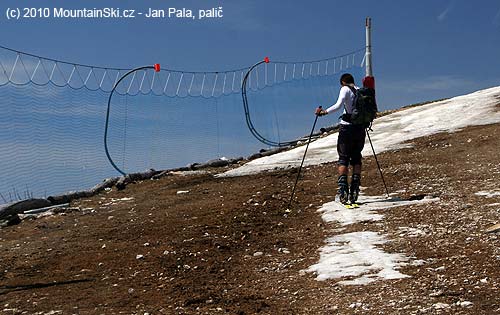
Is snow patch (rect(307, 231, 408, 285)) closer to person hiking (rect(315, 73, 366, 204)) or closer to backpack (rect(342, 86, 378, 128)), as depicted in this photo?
person hiking (rect(315, 73, 366, 204))

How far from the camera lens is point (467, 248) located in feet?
23.1

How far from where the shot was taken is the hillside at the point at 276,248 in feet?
20.6

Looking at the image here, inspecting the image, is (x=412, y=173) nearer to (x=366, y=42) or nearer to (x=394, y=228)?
(x=394, y=228)

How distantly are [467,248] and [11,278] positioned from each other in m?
6.11

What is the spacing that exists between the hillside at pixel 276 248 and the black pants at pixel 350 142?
0.91 metres

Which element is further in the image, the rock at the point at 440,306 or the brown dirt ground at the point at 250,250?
the brown dirt ground at the point at 250,250

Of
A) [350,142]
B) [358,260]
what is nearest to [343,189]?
[350,142]

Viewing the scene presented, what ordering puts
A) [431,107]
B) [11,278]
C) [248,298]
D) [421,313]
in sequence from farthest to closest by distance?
[431,107], [11,278], [248,298], [421,313]

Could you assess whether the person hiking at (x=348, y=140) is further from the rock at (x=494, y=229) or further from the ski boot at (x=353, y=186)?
the rock at (x=494, y=229)

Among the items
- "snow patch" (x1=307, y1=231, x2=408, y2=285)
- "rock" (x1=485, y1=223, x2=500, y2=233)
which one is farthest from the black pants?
"rock" (x1=485, y1=223, x2=500, y2=233)

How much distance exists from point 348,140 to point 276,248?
2.87m

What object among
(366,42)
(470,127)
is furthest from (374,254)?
(366,42)

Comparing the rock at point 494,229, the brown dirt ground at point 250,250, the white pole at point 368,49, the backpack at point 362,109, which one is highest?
the white pole at point 368,49

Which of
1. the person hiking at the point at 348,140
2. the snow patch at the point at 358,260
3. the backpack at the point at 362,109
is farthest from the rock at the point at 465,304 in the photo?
the backpack at the point at 362,109
